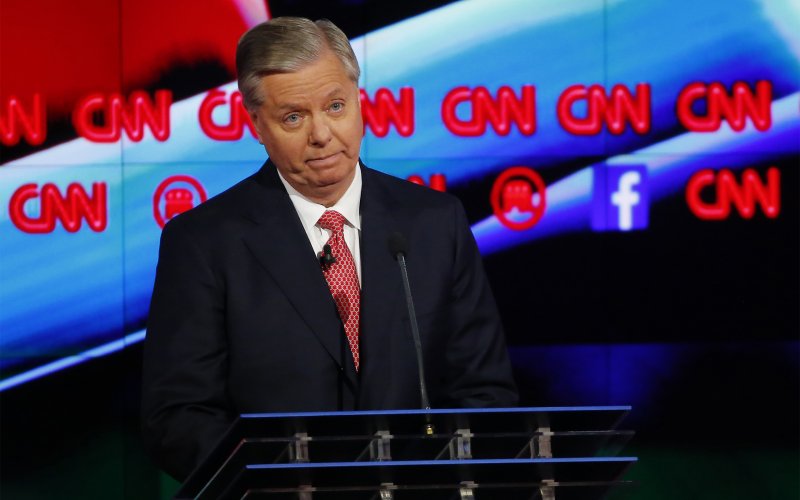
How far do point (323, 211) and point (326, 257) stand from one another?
107 mm

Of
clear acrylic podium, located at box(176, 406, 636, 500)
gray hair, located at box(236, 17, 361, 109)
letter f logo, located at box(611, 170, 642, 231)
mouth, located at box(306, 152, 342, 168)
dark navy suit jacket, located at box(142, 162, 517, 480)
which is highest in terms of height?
letter f logo, located at box(611, 170, 642, 231)

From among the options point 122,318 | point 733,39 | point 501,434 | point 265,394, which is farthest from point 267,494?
point 733,39

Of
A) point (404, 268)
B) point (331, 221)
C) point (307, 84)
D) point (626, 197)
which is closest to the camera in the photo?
point (404, 268)

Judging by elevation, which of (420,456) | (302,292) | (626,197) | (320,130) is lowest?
(420,456)

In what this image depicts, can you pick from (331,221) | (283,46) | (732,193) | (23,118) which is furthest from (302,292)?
(732,193)

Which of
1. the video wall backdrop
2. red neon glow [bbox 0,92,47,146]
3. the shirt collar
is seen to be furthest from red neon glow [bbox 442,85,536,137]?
the shirt collar

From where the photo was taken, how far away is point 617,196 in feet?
17.1

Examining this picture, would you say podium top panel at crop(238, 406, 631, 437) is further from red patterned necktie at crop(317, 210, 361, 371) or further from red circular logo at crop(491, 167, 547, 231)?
red circular logo at crop(491, 167, 547, 231)

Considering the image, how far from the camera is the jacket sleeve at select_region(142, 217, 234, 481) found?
212 cm

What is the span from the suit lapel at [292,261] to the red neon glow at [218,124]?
281cm

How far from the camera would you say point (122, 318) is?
521 centimetres

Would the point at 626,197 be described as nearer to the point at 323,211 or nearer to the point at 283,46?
the point at 323,211

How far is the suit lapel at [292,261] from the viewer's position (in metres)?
2.25

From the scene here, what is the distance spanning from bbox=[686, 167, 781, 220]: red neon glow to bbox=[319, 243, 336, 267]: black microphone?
10.5ft
